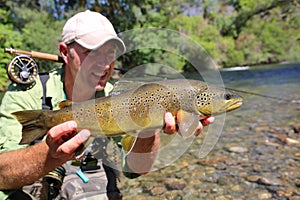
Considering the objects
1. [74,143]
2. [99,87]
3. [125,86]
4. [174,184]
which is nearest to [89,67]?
[99,87]

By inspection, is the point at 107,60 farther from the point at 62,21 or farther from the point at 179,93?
the point at 62,21

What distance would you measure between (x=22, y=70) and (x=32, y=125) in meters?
0.84

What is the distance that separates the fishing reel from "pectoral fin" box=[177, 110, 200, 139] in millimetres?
1386

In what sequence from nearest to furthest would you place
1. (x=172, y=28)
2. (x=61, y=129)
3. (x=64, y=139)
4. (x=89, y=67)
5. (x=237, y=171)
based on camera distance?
(x=61, y=129) < (x=64, y=139) < (x=89, y=67) < (x=237, y=171) < (x=172, y=28)

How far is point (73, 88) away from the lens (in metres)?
2.68

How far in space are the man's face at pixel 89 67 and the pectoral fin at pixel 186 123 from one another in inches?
36.9

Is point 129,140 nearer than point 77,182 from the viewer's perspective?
Yes

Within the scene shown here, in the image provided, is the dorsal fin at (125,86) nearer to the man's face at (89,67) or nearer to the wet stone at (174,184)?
the man's face at (89,67)

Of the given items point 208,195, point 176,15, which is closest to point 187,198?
point 208,195

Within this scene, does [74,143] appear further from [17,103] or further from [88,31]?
[88,31]

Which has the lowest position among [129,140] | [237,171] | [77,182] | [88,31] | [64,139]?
[237,171]

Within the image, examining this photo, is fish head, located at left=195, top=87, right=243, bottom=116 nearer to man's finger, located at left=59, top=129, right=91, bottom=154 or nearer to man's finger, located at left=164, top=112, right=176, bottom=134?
man's finger, located at left=164, top=112, right=176, bottom=134

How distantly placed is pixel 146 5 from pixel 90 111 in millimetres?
24048

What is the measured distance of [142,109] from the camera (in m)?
2.13
